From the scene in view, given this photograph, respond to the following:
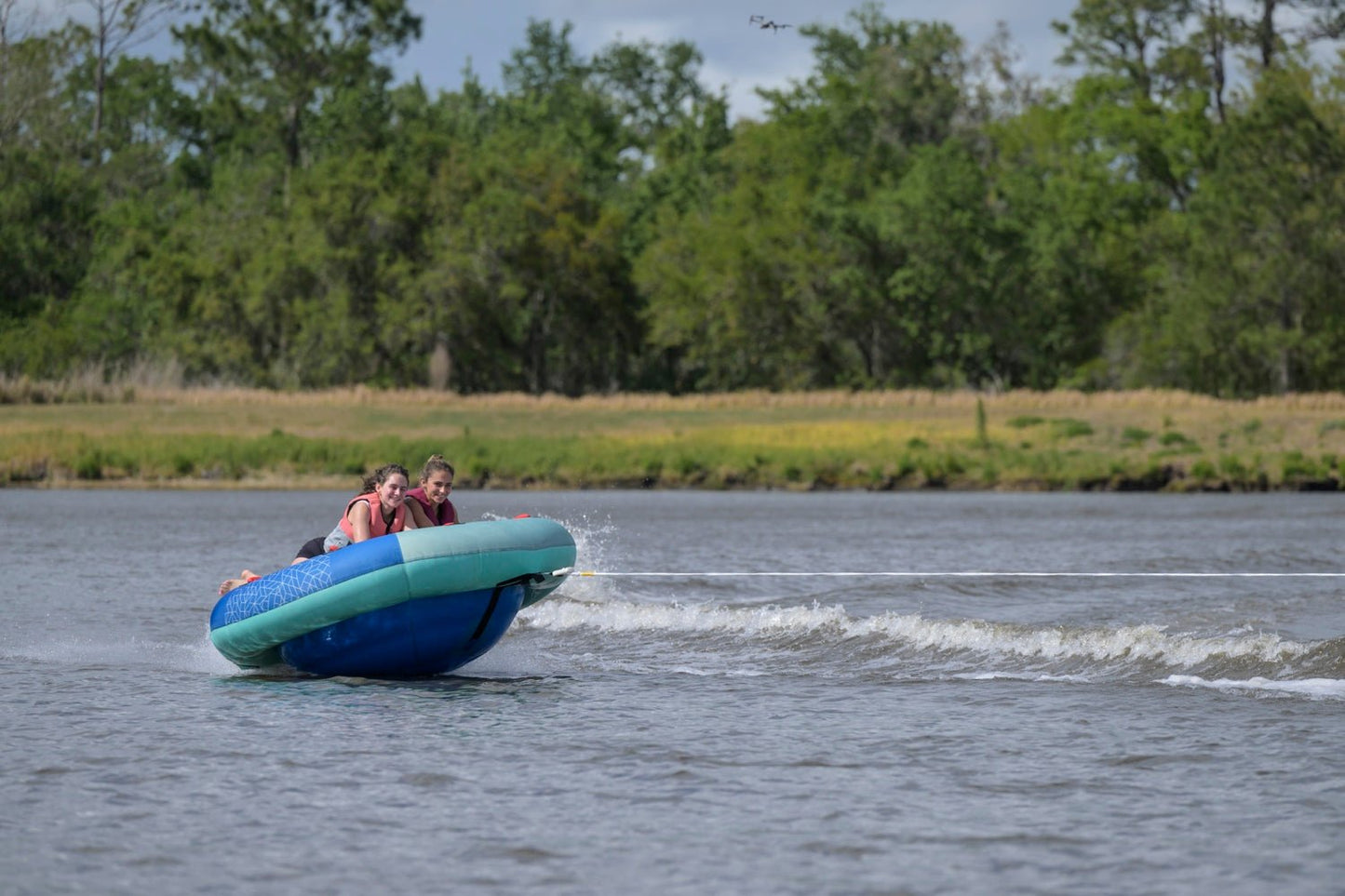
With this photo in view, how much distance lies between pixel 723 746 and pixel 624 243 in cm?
6852

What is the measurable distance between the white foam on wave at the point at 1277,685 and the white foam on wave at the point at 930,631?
640 mm

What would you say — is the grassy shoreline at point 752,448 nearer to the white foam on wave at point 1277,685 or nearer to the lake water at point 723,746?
the lake water at point 723,746

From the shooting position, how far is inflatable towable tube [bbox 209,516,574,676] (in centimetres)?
1345

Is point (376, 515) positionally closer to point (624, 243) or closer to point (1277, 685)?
point (1277, 685)

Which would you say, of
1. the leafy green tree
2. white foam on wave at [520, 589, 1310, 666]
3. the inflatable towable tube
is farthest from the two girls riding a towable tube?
the leafy green tree

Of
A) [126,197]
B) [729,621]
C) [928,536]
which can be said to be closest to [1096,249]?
[126,197]

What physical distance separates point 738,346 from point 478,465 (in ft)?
86.8

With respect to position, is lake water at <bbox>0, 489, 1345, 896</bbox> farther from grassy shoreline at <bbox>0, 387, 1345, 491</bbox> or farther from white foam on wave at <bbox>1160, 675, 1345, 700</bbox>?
grassy shoreline at <bbox>0, 387, 1345, 491</bbox>

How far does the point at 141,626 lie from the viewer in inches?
718

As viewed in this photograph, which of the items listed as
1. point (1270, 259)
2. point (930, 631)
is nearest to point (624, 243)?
point (1270, 259)

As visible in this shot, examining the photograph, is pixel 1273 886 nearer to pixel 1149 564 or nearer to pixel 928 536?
pixel 1149 564

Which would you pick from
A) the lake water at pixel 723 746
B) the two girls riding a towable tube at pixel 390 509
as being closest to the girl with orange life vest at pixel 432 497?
the two girls riding a towable tube at pixel 390 509

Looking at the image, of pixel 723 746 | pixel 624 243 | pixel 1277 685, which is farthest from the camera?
pixel 624 243

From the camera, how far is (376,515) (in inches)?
558
